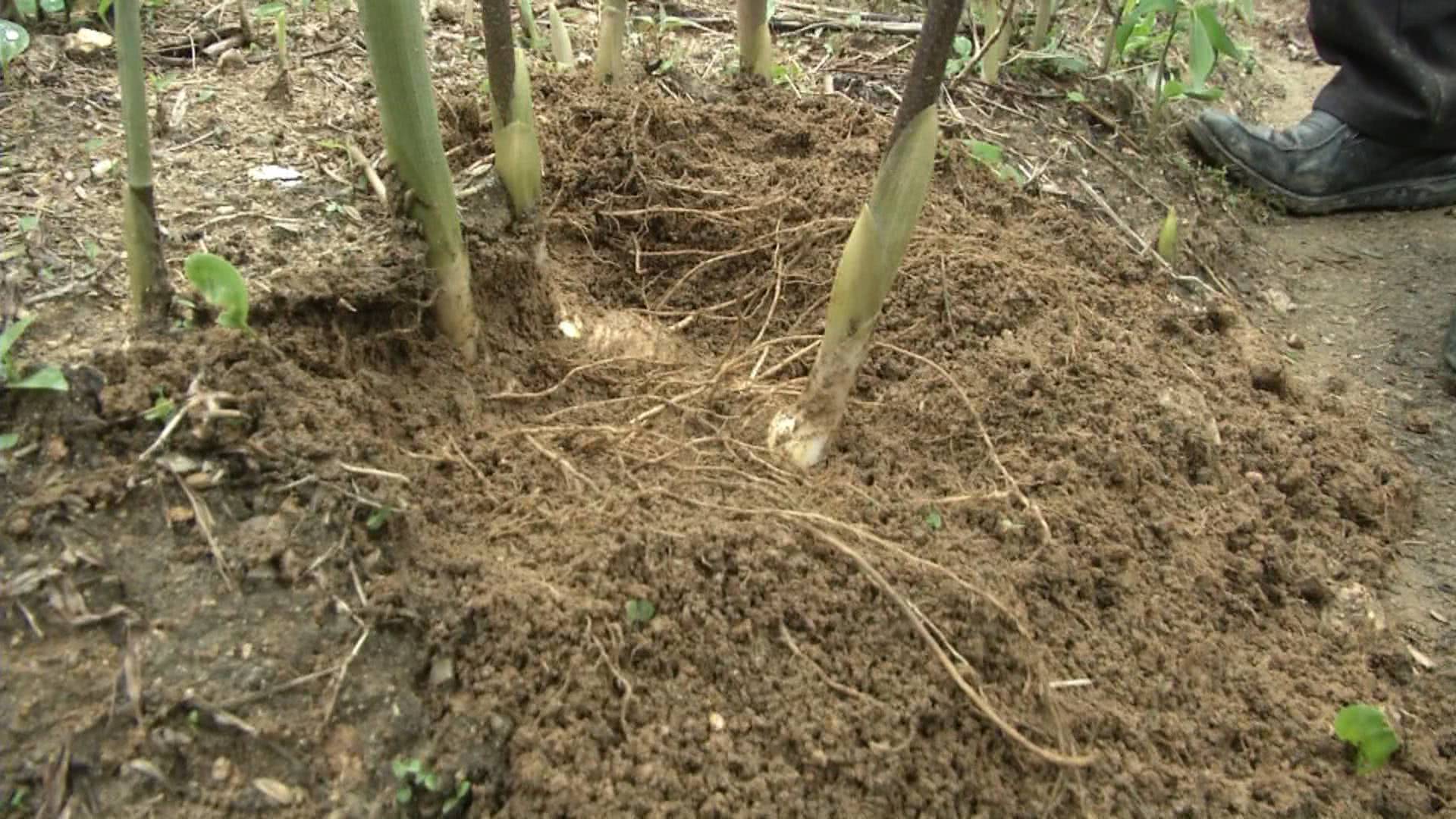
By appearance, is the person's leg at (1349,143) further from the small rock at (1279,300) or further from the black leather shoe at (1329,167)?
the small rock at (1279,300)

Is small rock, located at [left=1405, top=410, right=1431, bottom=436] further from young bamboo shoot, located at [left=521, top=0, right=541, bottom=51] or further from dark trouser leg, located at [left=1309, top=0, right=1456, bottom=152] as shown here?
young bamboo shoot, located at [left=521, top=0, right=541, bottom=51]

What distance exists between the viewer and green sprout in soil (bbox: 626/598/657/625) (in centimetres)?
114

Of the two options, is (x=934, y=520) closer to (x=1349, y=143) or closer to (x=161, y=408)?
(x=161, y=408)

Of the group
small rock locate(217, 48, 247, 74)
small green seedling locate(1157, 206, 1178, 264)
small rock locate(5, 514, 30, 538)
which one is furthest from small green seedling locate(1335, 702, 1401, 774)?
small rock locate(217, 48, 247, 74)

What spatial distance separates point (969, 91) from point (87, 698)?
77.6 inches

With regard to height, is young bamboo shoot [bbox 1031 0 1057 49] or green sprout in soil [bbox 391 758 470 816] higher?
young bamboo shoot [bbox 1031 0 1057 49]

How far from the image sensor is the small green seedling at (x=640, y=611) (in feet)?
3.74

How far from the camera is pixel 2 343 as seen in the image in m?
1.14

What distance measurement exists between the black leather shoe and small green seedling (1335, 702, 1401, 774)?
1525 millimetres

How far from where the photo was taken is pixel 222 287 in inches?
47.3

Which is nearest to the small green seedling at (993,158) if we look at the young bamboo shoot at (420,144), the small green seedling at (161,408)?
the young bamboo shoot at (420,144)

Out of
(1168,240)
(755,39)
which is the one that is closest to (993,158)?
(1168,240)

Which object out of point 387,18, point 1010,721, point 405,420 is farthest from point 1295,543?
point 387,18

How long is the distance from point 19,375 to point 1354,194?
8.38 feet
